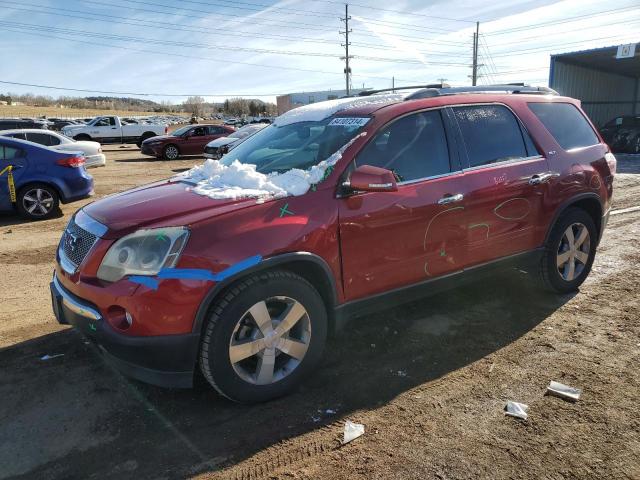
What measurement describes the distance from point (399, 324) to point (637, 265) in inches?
125

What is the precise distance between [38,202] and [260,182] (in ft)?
23.6

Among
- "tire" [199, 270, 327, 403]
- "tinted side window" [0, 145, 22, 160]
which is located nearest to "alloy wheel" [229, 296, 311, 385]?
"tire" [199, 270, 327, 403]

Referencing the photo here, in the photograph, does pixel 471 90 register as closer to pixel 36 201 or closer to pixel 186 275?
pixel 186 275

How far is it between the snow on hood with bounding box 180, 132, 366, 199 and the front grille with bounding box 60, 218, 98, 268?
28.7 inches

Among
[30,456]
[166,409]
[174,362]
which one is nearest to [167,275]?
[174,362]

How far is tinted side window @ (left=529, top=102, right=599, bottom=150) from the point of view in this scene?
462cm

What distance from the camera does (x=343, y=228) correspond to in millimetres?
3246

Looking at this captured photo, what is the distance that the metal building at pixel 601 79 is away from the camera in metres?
23.6

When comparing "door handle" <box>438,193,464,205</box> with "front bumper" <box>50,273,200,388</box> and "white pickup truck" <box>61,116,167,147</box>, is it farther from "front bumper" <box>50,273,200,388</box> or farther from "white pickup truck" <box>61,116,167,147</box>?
"white pickup truck" <box>61,116,167,147</box>

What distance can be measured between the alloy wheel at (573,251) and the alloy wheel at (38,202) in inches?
325

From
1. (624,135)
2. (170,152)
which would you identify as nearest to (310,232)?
(170,152)

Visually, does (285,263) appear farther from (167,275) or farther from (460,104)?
(460,104)

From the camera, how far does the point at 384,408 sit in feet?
10.2

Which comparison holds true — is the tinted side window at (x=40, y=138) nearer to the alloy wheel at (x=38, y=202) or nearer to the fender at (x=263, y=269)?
the alloy wheel at (x=38, y=202)
